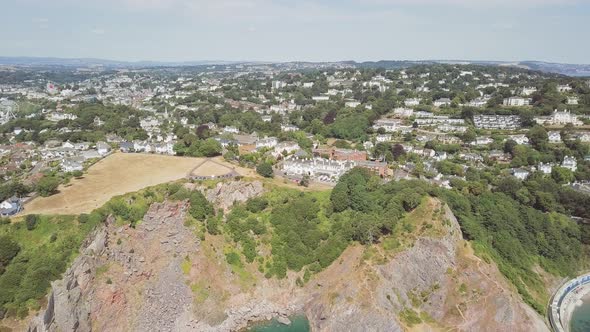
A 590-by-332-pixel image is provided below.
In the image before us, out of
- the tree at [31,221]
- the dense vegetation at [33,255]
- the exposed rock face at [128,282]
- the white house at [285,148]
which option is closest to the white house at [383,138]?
the white house at [285,148]

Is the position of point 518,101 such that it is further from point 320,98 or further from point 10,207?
point 10,207

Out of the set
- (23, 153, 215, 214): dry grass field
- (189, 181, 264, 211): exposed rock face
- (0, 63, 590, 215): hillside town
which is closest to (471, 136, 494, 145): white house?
(0, 63, 590, 215): hillside town

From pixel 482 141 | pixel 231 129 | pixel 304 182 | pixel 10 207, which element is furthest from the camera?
pixel 231 129

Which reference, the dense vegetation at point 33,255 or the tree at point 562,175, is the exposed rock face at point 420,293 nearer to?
the dense vegetation at point 33,255

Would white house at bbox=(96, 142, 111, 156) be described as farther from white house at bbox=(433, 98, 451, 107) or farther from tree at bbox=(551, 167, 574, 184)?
white house at bbox=(433, 98, 451, 107)

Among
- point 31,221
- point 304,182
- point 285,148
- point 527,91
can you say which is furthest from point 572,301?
point 527,91
